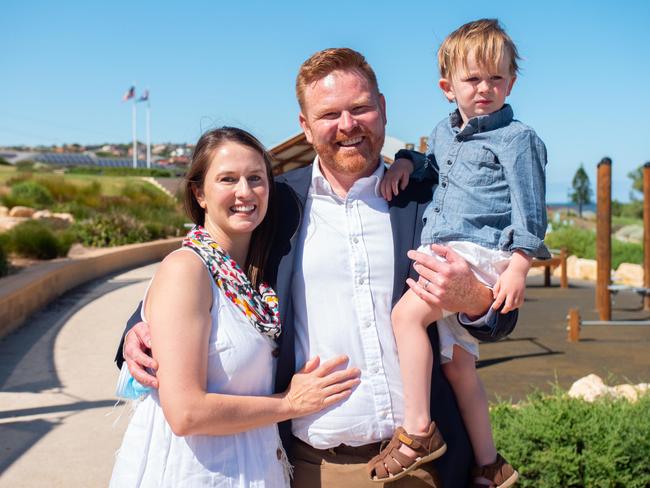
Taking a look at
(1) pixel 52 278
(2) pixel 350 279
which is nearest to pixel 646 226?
(1) pixel 52 278

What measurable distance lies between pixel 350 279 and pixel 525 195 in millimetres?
617

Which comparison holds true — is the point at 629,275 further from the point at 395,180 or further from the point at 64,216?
the point at 395,180

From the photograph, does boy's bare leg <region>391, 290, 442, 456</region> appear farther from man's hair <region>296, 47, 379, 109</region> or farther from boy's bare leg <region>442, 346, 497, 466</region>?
man's hair <region>296, 47, 379, 109</region>

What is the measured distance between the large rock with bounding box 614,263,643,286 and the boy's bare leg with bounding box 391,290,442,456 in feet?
52.6

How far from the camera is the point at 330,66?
8.09ft

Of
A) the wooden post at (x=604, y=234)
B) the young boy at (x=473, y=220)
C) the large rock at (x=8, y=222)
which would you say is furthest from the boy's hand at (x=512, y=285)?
the large rock at (x=8, y=222)

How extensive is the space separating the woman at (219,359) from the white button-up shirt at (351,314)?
83 mm

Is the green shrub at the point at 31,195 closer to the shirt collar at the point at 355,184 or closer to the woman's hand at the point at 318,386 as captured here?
the shirt collar at the point at 355,184

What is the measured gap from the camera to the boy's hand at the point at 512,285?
2357mm

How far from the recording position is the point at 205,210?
2416mm

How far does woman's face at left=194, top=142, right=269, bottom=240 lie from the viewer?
2240 millimetres

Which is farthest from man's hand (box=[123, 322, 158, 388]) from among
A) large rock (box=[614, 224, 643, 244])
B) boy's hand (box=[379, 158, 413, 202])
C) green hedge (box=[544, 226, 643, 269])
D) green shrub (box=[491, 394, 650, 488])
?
large rock (box=[614, 224, 643, 244])

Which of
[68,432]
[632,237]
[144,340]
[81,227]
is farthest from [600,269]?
[632,237]

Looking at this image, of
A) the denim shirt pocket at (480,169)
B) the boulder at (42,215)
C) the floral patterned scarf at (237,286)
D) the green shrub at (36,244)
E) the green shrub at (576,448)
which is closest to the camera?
the floral patterned scarf at (237,286)
